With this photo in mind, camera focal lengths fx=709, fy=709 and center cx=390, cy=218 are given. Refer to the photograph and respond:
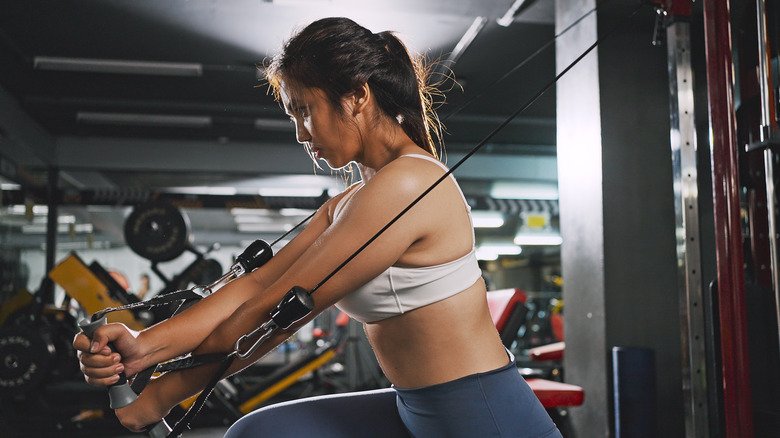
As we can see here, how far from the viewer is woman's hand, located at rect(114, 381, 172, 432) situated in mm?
1062

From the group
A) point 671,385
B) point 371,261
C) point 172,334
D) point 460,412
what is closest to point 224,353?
point 172,334

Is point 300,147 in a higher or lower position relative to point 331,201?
higher

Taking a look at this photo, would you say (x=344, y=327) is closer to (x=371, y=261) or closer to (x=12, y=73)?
(x=12, y=73)

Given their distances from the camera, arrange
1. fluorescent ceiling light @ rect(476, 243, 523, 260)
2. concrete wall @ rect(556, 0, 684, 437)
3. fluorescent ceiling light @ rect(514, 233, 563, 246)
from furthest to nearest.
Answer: fluorescent ceiling light @ rect(476, 243, 523, 260) → fluorescent ceiling light @ rect(514, 233, 563, 246) → concrete wall @ rect(556, 0, 684, 437)

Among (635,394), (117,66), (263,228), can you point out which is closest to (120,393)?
(635,394)

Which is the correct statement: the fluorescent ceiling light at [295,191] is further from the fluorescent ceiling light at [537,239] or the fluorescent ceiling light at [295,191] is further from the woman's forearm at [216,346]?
the woman's forearm at [216,346]

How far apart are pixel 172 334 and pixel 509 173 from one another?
351 inches

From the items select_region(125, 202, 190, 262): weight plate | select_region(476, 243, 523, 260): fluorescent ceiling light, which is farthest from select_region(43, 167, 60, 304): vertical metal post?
select_region(476, 243, 523, 260): fluorescent ceiling light

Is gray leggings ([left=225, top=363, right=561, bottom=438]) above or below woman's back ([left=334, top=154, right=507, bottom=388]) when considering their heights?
below

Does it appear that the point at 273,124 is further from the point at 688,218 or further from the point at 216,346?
the point at 216,346

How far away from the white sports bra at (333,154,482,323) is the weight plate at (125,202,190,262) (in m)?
4.94

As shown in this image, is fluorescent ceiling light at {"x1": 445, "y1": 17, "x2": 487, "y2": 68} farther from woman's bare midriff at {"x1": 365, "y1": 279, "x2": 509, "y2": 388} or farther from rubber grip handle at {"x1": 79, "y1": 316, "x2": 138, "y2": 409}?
rubber grip handle at {"x1": 79, "y1": 316, "x2": 138, "y2": 409}

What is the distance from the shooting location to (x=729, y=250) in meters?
1.62

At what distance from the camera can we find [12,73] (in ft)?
21.2
